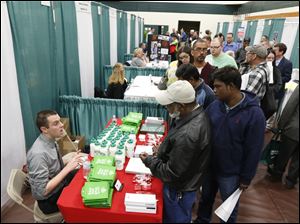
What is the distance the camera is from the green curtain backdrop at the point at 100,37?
4613 millimetres

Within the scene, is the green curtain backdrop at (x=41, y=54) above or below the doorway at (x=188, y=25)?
below

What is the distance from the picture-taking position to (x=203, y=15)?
47.3ft

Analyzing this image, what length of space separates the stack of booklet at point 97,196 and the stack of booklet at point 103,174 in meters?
0.07

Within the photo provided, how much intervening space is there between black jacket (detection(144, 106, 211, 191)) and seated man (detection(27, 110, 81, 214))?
2.56ft

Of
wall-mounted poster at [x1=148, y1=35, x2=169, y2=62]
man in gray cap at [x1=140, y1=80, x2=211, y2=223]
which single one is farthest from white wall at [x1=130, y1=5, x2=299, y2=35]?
man in gray cap at [x1=140, y1=80, x2=211, y2=223]

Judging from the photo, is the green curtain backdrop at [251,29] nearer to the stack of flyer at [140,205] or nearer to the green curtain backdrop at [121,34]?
the green curtain backdrop at [121,34]

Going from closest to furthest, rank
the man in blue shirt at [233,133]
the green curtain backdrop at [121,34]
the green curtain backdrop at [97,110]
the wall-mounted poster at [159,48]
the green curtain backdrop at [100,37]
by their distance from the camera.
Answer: the man in blue shirt at [233,133]
the green curtain backdrop at [97,110]
the green curtain backdrop at [100,37]
the green curtain backdrop at [121,34]
the wall-mounted poster at [159,48]

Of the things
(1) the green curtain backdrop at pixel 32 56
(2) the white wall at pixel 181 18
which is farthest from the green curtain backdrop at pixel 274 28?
(2) the white wall at pixel 181 18

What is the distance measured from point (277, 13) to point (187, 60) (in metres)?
7.28

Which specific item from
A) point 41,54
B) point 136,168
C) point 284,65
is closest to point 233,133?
point 136,168

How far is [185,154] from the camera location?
1.29 m

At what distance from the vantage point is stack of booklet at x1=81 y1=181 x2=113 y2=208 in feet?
4.52

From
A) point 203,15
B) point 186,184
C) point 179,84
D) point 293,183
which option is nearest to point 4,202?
point 186,184

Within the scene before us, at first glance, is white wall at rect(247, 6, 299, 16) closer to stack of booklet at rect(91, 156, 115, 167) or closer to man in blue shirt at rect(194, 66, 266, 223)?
man in blue shirt at rect(194, 66, 266, 223)
